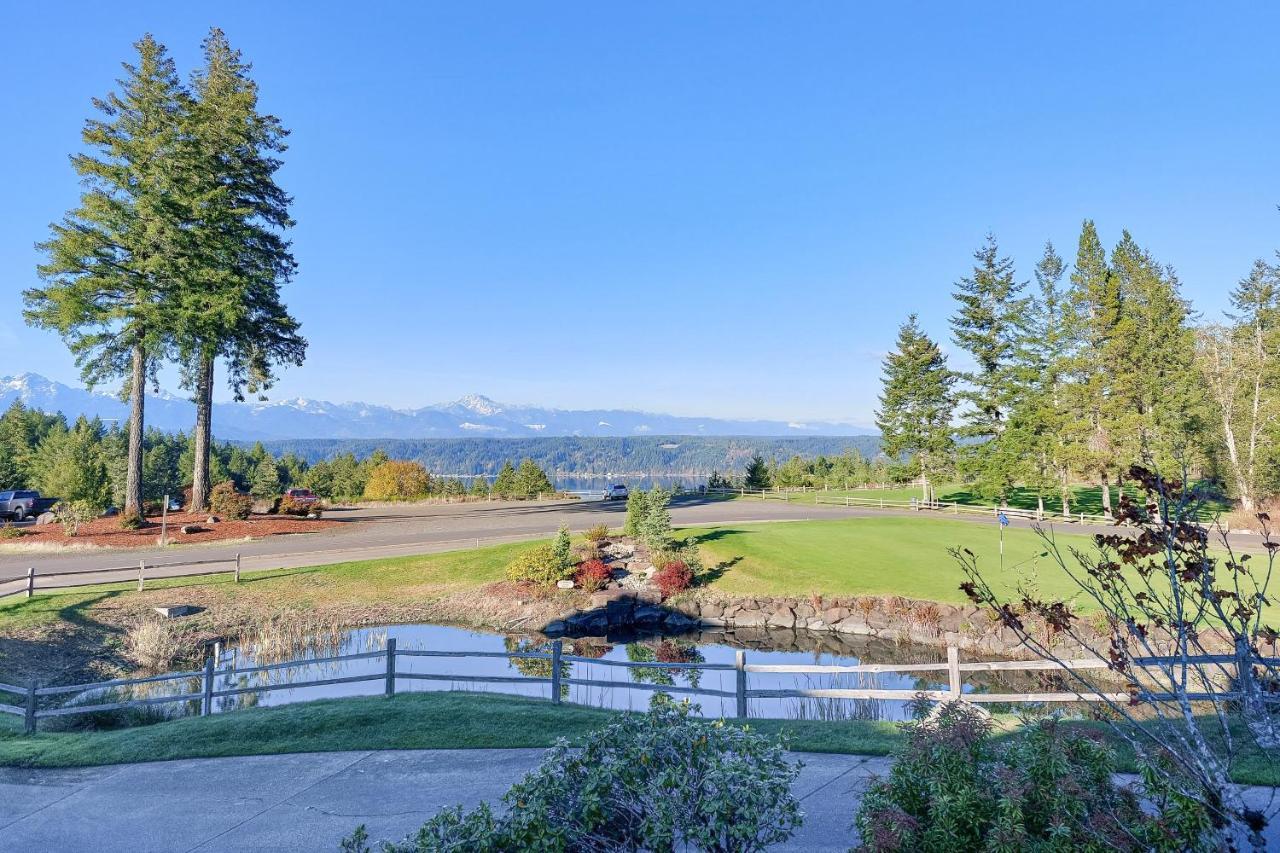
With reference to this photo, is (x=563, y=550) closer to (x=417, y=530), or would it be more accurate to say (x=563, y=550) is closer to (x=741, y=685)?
(x=417, y=530)

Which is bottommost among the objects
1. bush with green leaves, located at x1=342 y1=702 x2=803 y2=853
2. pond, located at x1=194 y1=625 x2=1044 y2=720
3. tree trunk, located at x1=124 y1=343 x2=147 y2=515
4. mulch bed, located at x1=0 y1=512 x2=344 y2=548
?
pond, located at x1=194 y1=625 x2=1044 y2=720

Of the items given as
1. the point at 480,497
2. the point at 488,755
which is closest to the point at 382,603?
the point at 488,755

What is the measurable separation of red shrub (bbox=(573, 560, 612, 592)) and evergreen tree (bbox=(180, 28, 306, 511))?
1785 centimetres

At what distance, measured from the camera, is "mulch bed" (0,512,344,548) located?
26.8 meters

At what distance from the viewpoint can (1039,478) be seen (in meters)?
43.8

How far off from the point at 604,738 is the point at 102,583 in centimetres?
2249

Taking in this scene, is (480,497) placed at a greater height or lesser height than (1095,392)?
lesser

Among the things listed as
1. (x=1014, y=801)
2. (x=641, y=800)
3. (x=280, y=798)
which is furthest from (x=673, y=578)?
(x=1014, y=801)

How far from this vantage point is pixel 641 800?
5117mm

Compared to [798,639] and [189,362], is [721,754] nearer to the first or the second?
[798,639]

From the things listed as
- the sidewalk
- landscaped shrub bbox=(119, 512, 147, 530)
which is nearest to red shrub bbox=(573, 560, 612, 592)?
the sidewalk

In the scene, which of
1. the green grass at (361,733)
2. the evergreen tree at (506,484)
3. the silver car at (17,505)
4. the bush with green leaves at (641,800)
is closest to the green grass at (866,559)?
the green grass at (361,733)

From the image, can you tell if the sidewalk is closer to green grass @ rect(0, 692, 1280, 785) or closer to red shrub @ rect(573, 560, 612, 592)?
green grass @ rect(0, 692, 1280, 785)

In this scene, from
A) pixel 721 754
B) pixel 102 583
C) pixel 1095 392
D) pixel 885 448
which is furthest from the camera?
pixel 885 448
